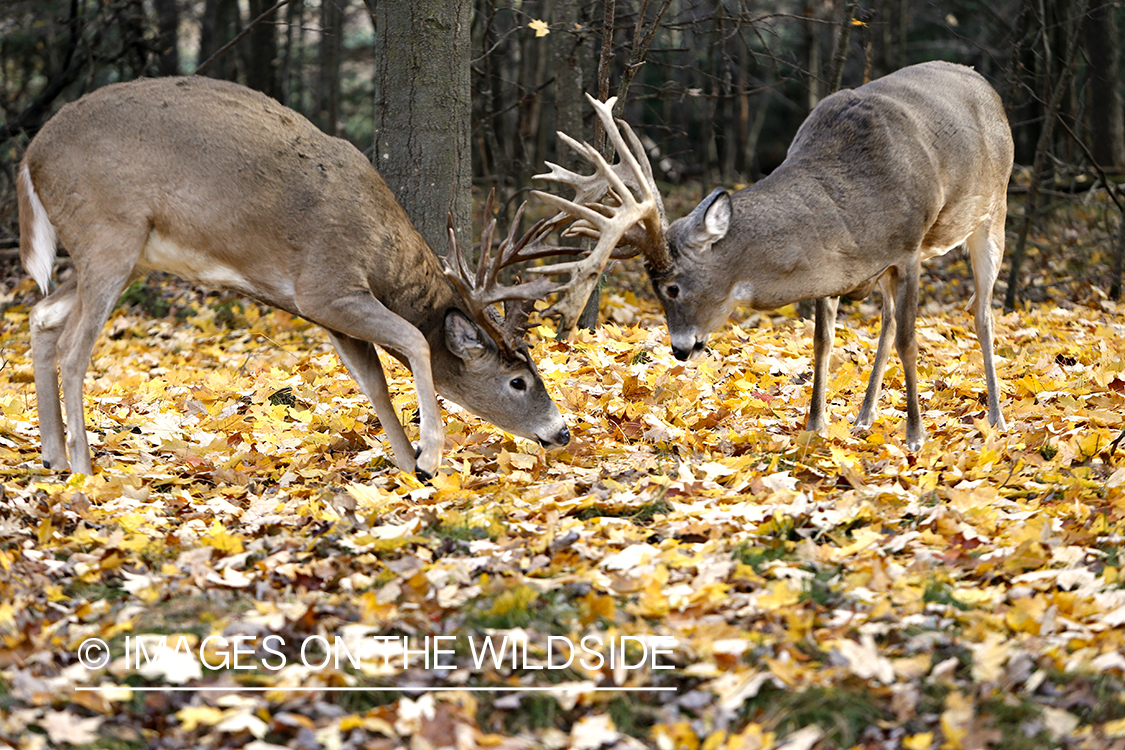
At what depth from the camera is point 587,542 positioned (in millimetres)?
4867

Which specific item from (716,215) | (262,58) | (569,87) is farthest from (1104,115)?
(716,215)

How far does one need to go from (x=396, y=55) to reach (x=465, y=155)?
930 mm

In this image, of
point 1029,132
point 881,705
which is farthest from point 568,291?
point 1029,132

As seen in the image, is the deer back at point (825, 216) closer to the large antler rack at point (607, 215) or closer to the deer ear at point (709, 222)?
the deer ear at point (709, 222)

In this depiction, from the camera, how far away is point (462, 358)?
6.64 meters

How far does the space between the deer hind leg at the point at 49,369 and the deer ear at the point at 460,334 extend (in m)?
2.15

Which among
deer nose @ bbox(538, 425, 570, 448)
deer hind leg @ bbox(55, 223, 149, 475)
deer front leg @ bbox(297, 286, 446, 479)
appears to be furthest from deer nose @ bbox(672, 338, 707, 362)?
deer hind leg @ bbox(55, 223, 149, 475)

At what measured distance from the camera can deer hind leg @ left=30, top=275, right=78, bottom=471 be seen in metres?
6.18

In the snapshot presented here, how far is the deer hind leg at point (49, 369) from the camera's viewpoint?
243 inches

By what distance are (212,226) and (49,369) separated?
1.30 m

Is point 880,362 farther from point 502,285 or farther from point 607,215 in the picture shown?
point 502,285

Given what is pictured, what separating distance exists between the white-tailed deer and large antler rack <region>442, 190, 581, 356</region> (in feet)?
0.88

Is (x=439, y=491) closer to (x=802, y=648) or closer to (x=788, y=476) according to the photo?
(x=788, y=476)

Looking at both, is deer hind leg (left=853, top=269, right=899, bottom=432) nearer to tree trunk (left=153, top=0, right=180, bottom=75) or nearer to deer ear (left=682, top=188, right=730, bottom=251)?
deer ear (left=682, top=188, right=730, bottom=251)
